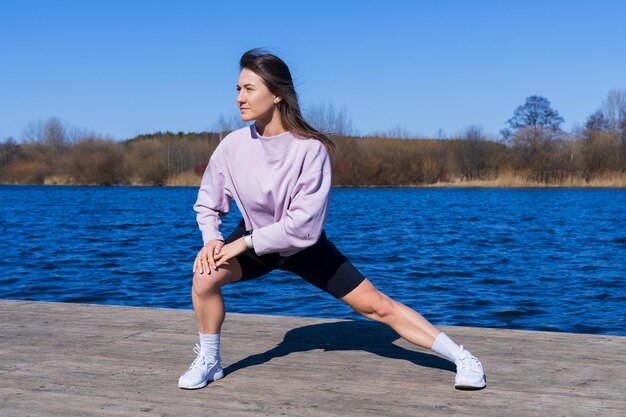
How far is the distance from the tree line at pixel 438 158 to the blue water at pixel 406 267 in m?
25.5

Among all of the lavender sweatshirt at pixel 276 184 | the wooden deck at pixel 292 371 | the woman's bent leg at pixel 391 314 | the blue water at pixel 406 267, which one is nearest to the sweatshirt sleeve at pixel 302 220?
the lavender sweatshirt at pixel 276 184

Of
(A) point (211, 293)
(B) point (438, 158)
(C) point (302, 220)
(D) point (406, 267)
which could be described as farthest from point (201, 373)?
(B) point (438, 158)

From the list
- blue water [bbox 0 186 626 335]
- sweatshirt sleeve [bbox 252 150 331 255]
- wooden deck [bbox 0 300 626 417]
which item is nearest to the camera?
wooden deck [bbox 0 300 626 417]

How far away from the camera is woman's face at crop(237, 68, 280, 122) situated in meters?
3.42

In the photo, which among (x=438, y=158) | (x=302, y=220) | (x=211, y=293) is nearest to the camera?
(x=302, y=220)

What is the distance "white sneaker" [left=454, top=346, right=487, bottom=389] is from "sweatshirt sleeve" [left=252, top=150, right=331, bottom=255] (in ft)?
2.69

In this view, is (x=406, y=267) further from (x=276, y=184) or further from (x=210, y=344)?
(x=276, y=184)

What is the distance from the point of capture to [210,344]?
3615 millimetres

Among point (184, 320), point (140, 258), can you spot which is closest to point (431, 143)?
point (140, 258)

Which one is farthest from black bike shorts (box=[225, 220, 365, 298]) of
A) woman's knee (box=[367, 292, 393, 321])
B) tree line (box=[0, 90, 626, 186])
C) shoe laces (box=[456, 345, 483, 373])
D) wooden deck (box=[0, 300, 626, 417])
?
tree line (box=[0, 90, 626, 186])

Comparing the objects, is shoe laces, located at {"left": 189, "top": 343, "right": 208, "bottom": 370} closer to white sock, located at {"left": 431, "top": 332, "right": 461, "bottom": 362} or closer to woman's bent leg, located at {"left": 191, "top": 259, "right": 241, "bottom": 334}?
woman's bent leg, located at {"left": 191, "top": 259, "right": 241, "bottom": 334}

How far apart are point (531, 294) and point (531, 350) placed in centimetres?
709

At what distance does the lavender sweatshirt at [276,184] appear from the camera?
3355 mm

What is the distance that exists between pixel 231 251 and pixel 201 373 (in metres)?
0.54
